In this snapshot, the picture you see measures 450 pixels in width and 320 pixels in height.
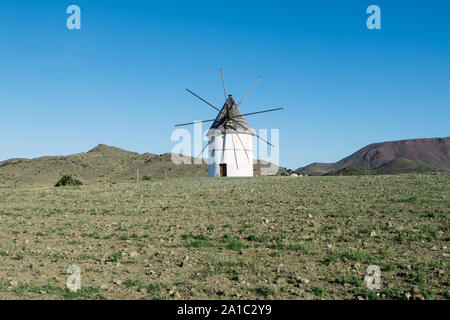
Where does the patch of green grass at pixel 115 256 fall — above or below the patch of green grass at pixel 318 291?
above

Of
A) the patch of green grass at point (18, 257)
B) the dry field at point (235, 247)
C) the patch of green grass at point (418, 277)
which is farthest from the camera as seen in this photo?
the patch of green grass at point (18, 257)

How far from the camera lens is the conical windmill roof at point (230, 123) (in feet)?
121

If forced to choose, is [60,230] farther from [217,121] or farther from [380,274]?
[217,121]

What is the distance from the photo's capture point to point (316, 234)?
11.5m

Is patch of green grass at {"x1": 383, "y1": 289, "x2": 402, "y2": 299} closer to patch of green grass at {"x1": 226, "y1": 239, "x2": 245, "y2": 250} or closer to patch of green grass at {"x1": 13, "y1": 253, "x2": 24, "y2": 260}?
patch of green grass at {"x1": 226, "y1": 239, "x2": 245, "y2": 250}

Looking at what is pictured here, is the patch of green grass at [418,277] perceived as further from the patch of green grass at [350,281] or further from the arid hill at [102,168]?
the arid hill at [102,168]

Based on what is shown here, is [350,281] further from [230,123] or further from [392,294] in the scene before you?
[230,123]

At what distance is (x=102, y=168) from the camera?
69562 millimetres

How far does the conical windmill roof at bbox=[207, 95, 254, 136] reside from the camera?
37.0 m

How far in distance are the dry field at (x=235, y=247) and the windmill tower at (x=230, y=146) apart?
682 inches

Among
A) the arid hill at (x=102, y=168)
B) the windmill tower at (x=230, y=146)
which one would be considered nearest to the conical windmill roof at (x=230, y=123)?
the windmill tower at (x=230, y=146)

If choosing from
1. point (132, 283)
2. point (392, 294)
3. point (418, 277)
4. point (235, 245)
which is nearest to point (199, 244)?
point (235, 245)
